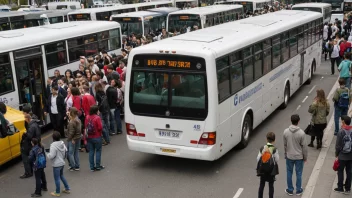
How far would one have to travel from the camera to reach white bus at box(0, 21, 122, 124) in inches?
493

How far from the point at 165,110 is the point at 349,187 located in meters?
3.88

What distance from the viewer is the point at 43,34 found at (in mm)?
14492

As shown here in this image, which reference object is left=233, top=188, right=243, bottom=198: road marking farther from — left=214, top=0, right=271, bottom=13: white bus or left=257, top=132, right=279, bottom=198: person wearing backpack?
left=214, top=0, right=271, bottom=13: white bus

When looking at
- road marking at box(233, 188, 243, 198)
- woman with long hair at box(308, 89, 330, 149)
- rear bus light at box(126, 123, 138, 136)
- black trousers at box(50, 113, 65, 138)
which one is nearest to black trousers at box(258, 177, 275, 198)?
road marking at box(233, 188, 243, 198)

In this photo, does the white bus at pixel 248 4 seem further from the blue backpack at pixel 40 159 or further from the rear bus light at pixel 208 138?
the blue backpack at pixel 40 159

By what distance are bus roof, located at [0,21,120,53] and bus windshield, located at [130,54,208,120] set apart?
447cm

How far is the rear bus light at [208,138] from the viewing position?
960 centimetres

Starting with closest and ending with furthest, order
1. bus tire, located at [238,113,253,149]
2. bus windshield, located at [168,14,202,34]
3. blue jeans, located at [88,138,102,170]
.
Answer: blue jeans, located at [88,138,102,170], bus tire, located at [238,113,253,149], bus windshield, located at [168,14,202,34]

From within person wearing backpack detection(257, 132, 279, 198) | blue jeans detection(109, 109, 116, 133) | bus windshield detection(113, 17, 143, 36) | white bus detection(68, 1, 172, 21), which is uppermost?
white bus detection(68, 1, 172, 21)

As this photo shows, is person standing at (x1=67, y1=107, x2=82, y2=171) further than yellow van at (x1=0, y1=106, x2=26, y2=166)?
No

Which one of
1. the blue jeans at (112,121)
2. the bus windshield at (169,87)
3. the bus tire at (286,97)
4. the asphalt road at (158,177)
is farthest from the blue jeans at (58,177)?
the bus tire at (286,97)

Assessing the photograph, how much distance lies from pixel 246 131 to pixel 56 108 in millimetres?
4930

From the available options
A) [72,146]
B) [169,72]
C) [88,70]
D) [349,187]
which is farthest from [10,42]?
[349,187]

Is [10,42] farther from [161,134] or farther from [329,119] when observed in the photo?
[329,119]
